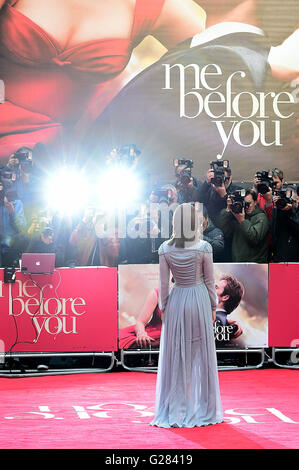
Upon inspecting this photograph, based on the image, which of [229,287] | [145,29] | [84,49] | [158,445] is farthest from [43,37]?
[158,445]

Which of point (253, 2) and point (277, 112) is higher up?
point (253, 2)

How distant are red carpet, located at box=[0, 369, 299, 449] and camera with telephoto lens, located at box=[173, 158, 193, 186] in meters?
2.44

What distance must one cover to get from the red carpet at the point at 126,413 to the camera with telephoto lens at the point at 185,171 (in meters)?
2.44

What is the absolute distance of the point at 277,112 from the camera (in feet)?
35.6

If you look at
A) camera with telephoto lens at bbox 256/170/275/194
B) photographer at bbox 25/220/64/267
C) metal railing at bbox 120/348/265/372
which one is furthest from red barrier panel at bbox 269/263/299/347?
photographer at bbox 25/220/64/267

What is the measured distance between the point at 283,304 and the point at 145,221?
76.2 inches

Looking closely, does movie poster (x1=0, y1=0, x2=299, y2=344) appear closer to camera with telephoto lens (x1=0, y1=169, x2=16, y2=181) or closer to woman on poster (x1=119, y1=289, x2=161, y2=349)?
camera with telephoto lens (x1=0, y1=169, x2=16, y2=181)

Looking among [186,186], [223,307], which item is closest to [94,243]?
[186,186]

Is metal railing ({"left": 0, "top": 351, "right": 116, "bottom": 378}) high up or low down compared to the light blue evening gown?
down

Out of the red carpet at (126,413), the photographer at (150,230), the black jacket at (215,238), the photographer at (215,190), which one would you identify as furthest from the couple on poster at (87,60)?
the red carpet at (126,413)

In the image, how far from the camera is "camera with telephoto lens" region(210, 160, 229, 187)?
10.4 m

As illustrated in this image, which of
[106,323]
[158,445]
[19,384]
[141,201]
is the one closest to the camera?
[158,445]

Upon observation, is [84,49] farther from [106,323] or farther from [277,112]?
[106,323]
